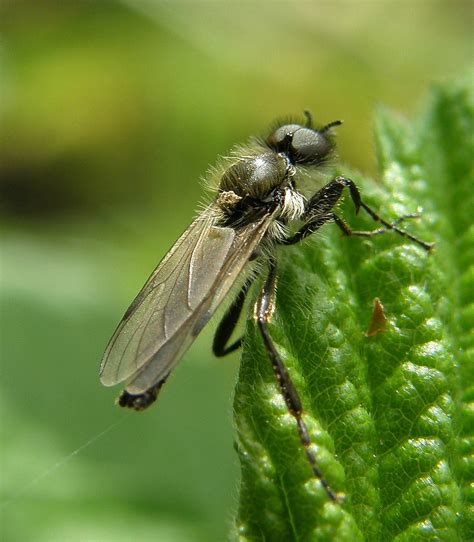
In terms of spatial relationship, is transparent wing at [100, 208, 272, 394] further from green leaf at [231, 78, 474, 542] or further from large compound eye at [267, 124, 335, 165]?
large compound eye at [267, 124, 335, 165]

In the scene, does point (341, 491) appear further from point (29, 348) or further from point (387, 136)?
point (29, 348)

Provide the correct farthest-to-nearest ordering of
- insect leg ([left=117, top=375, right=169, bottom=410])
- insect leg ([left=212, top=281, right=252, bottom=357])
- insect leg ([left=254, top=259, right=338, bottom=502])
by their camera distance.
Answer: insect leg ([left=212, top=281, right=252, bottom=357]) < insect leg ([left=117, top=375, right=169, bottom=410]) < insect leg ([left=254, top=259, right=338, bottom=502])

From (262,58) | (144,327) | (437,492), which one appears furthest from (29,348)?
(262,58)

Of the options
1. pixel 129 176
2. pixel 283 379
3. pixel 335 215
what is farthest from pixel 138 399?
pixel 129 176

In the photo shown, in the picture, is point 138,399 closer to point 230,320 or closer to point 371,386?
point 230,320

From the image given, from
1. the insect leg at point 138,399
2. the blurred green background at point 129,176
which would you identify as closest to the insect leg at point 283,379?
the insect leg at point 138,399

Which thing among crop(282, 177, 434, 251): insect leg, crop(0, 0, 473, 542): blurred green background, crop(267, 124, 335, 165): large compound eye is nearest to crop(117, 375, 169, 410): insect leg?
crop(282, 177, 434, 251): insect leg
